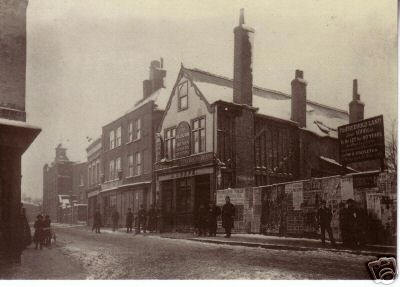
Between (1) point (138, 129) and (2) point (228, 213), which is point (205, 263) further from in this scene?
(1) point (138, 129)

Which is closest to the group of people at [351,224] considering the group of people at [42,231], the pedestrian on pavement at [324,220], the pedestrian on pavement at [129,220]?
the pedestrian on pavement at [324,220]

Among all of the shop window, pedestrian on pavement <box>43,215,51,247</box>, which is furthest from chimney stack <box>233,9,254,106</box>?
pedestrian on pavement <box>43,215,51,247</box>

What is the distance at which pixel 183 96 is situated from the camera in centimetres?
1619

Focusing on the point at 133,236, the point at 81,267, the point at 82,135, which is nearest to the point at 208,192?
the point at 133,236

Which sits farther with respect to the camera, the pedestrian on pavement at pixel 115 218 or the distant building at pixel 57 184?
the pedestrian on pavement at pixel 115 218

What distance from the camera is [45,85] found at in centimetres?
885

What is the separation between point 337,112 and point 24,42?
272 inches

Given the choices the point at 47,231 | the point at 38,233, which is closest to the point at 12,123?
the point at 38,233

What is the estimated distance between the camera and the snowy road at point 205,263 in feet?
25.0

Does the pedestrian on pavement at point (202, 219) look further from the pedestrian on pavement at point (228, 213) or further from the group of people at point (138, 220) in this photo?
the group of people at point (138, 220)

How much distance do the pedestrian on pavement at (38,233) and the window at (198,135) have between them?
18.8 ft

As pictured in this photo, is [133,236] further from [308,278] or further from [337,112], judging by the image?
[308,278]

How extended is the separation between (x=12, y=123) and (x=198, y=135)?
26.6 ft

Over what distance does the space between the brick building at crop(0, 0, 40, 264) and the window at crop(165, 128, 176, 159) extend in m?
6.73
